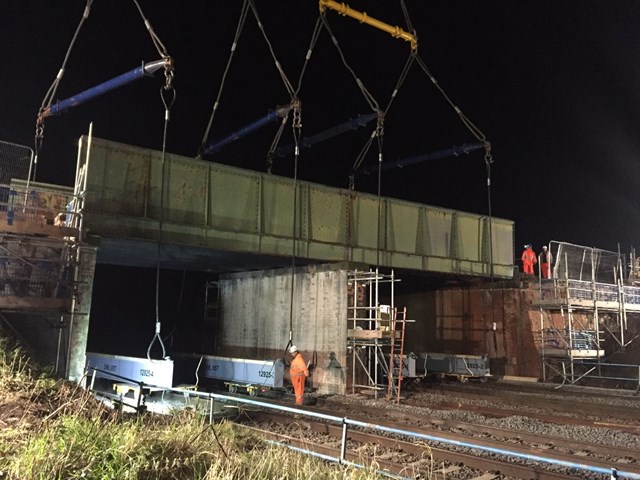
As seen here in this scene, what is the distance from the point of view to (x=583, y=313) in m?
23.0

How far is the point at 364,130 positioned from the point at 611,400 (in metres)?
25.7

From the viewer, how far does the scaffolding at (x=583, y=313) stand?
2102cm

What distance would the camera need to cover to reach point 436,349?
26.9m

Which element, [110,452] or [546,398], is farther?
[546,398]

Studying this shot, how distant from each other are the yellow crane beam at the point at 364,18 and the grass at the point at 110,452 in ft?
49.4

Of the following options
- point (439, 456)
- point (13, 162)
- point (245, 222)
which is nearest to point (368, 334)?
point (245, 222)

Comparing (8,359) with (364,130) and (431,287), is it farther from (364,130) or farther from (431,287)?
(364,130)

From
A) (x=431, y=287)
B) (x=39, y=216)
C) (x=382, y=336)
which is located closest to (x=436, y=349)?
(x=431, y=287)

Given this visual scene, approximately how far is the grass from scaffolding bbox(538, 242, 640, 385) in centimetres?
1642

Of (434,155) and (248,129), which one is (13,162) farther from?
(434,155)

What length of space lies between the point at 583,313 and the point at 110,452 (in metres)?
21.9

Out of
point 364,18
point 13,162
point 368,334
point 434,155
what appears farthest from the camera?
point 434,155

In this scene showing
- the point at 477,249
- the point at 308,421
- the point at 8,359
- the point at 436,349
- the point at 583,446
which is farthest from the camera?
the point at 436,349

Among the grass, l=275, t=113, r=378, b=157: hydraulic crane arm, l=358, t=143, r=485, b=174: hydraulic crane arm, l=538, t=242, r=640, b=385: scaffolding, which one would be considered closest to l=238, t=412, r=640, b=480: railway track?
the grass
